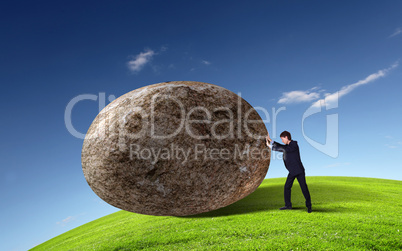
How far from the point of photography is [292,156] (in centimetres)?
780

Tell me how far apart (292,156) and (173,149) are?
3806 mm

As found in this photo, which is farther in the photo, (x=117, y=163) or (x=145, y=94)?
(x=145, y=94)

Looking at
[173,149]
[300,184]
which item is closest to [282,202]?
[300,184]

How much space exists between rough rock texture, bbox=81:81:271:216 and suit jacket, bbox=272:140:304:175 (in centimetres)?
73

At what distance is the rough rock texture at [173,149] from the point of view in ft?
22.1

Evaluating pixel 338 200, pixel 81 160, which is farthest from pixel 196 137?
pixel 338 200

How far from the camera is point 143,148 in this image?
6652 millimetres

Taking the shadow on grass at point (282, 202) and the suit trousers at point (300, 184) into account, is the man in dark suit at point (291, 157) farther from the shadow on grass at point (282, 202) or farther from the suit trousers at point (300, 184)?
the shadow on grass at point (282, 202)

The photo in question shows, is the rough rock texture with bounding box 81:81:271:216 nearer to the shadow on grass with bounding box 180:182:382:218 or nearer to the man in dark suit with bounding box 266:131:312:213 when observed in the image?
the man in dark suit with bounding box 266:131:312:213

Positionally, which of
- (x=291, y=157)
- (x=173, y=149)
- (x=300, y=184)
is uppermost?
(x=173, y=149)

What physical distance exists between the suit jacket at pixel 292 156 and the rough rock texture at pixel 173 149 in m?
0.73

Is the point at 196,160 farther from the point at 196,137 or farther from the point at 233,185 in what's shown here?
the point at 233,185

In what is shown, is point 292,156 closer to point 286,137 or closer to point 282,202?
point 286,137

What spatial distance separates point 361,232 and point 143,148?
20.8 ft
